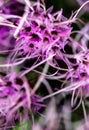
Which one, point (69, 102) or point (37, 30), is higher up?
point (37, 30)

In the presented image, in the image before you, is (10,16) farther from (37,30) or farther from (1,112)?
(1,112)

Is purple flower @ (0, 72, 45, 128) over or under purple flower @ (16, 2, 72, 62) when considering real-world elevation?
under

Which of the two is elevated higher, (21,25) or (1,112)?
(21,25)

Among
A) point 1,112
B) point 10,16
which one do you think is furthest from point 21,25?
point 1,112

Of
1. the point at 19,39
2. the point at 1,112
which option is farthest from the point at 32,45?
the point at 1,112

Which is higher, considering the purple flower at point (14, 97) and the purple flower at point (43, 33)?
the purple flower at point (43, 33)

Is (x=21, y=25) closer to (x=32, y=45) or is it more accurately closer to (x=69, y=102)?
(x=32, y=45)

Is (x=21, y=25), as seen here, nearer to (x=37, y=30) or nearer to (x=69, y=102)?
(x=37, y=30)
